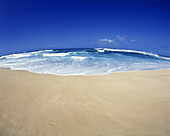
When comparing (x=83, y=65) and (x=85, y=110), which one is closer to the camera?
(x=85, y=110)

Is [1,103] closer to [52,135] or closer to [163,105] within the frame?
[52,135]

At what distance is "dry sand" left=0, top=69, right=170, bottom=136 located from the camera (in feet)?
5.60

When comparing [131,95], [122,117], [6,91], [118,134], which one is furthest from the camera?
[6,91]

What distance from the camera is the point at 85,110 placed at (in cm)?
215

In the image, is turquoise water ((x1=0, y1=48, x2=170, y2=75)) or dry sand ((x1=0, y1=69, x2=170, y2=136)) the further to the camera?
turquoise water ((x1=0, y1=48, x2=170, y2=75))

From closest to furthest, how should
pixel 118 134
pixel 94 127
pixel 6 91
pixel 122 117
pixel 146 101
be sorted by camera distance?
pixel 118 134 → pixel 94 127 → pixel 122 117 → pixel 146 101 → pixel 6 91

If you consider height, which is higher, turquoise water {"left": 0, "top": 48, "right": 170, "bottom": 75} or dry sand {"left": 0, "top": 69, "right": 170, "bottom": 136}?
dry sand {"left": 0, "top": 69, "right": 170, "bottom": 136}

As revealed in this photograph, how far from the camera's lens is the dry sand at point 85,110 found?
1706 mm

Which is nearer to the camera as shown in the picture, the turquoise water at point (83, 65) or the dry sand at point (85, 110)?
the dry sand at point (85, 110)

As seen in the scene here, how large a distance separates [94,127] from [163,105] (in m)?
1.64

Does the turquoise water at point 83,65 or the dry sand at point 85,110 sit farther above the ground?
the dry sand at point 85,110

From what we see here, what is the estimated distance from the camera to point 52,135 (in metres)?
1.63

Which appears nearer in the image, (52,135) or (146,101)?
(52,135)

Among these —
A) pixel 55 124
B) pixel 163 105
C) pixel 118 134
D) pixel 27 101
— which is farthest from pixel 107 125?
pixel 27 101
